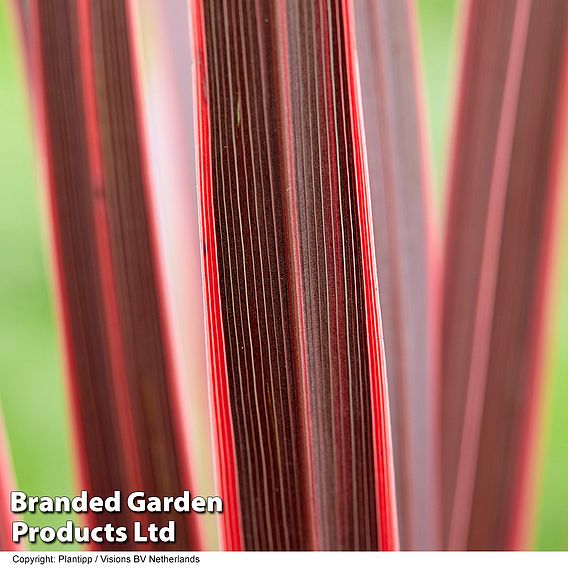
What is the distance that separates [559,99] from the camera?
64 cm

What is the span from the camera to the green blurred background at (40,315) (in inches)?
25.0

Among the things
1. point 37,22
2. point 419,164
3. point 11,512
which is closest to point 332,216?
point 419,164

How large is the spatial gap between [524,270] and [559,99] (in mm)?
176

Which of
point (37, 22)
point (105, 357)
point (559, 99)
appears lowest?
point (105, 357)

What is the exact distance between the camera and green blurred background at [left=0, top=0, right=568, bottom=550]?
634 mm

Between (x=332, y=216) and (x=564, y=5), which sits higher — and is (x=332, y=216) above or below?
below

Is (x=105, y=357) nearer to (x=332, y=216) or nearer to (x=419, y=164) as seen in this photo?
(x=332, y=216)

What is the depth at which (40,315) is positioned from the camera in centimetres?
67

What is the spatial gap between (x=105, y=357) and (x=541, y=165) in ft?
1.64

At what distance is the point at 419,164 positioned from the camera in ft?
2.15

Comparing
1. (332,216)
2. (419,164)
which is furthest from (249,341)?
(419,164)
